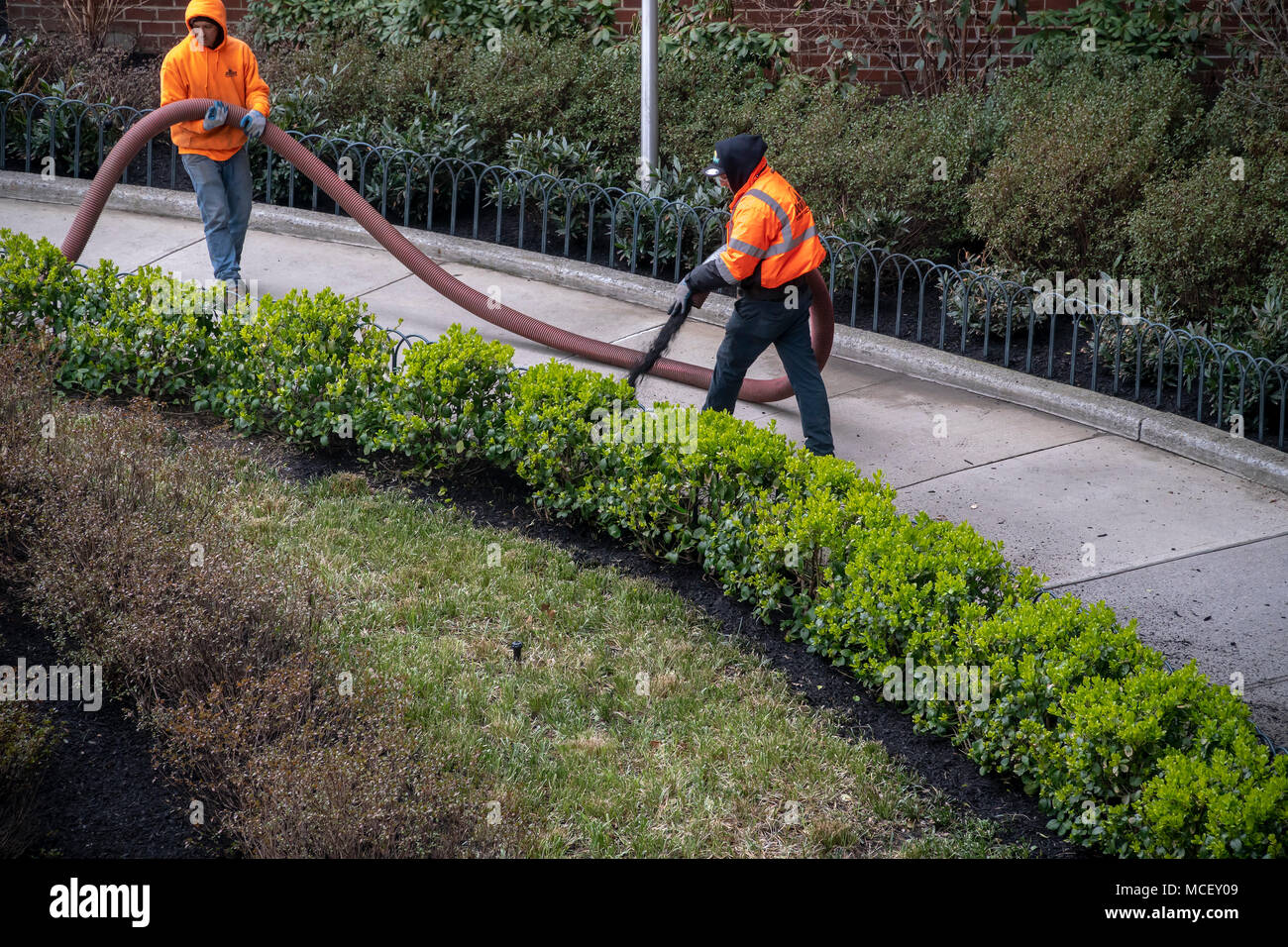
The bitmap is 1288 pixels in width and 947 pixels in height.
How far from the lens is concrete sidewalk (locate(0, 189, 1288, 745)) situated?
17.1 ft

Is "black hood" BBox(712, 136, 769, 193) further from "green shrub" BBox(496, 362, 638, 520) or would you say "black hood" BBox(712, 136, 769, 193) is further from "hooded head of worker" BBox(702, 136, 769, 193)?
"green shrub" BBox(496, 362, 638, 520)

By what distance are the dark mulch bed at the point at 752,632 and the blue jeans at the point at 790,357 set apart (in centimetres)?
104

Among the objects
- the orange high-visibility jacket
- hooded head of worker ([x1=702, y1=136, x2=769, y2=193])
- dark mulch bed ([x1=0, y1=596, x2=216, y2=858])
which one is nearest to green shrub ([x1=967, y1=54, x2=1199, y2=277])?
the orange high-visibility jacket

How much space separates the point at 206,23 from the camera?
761 centimetres

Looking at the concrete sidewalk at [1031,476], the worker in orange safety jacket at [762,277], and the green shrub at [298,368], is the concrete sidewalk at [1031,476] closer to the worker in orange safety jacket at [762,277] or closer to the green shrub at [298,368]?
the worker in orange safety jacket at [762,277]

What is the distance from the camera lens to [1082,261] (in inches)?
311

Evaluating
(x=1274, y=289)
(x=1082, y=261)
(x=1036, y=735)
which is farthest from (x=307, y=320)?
(x=1274, y=289)

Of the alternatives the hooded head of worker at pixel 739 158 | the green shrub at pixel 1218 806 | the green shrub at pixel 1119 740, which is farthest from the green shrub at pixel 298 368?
the green shrub at pixel 1218 806

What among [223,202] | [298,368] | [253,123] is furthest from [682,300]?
[223,202]

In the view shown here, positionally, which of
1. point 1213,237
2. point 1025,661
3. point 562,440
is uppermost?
point 1213,237

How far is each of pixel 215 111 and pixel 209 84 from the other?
36 cm

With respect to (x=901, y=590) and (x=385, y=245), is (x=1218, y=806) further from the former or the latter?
(x=385, y=245)
